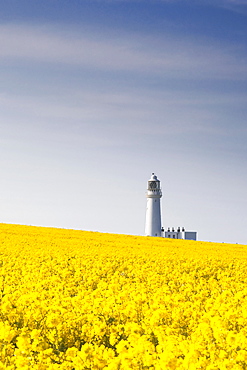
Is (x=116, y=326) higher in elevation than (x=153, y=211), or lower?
lower

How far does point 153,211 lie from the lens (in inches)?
2940

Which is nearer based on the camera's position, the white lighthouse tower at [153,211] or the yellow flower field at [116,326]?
the yellow flower field at [116,326]

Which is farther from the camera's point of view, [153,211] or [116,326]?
[153,211]

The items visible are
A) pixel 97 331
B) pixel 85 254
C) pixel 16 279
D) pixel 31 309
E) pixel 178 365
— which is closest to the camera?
pixel 178 365

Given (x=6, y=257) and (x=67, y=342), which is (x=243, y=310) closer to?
(x=67, y=342)

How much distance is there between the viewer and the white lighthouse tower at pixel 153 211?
74375 mm

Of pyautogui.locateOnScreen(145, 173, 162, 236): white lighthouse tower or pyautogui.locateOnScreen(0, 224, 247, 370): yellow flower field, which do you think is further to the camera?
pyautogui.locateOnScreen(145, 173, 162, 236): white lighthouse tower

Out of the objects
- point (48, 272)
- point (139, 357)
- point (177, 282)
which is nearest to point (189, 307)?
point (139, 357)

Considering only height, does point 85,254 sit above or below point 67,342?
above

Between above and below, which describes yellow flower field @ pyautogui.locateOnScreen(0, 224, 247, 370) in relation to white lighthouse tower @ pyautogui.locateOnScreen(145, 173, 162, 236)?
below

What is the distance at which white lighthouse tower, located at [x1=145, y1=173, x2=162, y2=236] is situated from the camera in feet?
244

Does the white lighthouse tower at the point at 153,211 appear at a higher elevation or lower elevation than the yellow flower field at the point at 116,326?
higher

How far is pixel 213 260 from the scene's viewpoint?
2381 centimetres

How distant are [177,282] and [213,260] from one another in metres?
9.15
